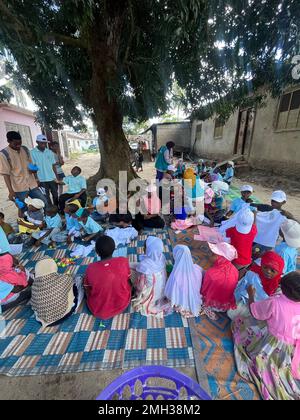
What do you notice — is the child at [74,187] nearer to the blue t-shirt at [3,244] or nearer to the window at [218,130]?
the blue t-shirt at [3,244]

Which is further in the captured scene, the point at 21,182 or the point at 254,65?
the point at 254,65

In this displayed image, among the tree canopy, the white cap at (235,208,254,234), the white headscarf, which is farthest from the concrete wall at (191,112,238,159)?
the white headscarf

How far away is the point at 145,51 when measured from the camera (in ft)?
18.7

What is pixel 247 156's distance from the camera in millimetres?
10812

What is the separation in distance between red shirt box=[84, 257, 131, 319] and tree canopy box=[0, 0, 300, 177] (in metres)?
3.04

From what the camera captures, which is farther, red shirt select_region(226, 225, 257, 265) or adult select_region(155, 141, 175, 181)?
adult select_region(155, 141, 175, 181)

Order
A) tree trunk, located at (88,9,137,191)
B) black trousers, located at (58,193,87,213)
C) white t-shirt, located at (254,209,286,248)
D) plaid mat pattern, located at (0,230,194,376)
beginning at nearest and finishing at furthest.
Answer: plaid mat pattern, located at (0,230,194,376), white t-shirt, located at (254,209,286,248), black trousers, located at (58,193,87,213), tree trunk, located at (88,9,137,191)

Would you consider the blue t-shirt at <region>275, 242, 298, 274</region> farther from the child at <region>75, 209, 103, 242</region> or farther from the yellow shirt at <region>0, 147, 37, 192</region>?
the yellow shirt at <region>0, 147, 37, 192</region>

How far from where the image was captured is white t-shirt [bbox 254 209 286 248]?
3.07 meters

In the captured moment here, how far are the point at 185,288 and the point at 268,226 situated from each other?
1.67 metres

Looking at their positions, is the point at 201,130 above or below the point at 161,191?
above

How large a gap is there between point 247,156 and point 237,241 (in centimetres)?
926
